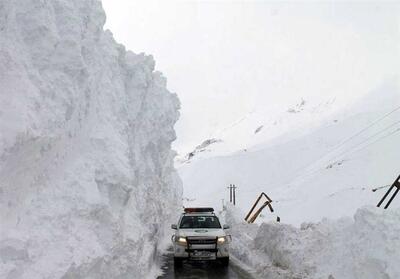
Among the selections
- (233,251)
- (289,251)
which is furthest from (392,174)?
(289,251)

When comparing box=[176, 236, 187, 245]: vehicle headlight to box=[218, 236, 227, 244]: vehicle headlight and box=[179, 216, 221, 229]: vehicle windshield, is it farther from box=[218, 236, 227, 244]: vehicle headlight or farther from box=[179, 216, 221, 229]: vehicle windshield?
box=[179, 216, 221, 229]: vehicle windshield

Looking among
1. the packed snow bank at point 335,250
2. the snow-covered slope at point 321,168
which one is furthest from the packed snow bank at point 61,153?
the snow-covered slope at point 321,168

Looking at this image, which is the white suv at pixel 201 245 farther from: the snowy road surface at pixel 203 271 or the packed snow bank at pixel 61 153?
the packed snow bank at pixel 61 153

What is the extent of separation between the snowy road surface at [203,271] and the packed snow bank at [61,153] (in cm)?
128

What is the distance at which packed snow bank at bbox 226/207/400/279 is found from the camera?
376 inches

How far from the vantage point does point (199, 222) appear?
16.5 meters

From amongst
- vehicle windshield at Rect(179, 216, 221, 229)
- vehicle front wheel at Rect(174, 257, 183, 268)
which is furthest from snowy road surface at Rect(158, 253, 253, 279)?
vehicle windshield at Rect(179, 216, 221, 229)

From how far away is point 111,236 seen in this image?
918cm

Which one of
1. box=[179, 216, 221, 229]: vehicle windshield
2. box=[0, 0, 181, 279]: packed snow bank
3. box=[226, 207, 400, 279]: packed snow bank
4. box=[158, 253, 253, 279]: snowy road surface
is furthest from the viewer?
box=[179, 216, 221, 229]: vehicle windshield

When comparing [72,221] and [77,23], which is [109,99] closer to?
[77,23]

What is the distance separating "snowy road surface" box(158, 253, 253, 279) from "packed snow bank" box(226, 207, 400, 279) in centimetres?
63

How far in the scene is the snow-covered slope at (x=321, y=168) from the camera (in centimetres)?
4344

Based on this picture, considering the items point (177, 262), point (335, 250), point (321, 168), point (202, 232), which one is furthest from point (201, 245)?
point (321, 168)

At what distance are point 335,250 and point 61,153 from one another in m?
6.81
